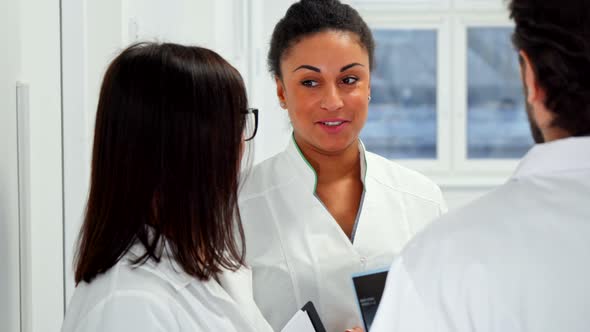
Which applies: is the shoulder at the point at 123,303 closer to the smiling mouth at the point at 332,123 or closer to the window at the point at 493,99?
the smiling mouth at the point at 332,123

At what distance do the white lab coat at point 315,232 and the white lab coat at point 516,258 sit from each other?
2.28ft

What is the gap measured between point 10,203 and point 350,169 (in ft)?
2.39

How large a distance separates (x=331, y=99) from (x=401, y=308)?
0.78m

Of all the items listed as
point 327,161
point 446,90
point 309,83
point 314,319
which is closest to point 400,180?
point 327,161

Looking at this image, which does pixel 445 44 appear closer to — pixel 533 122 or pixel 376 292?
pixel 376 292

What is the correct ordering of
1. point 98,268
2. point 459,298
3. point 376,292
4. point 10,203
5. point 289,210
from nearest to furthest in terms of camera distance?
point 459,298 < point 98,268 < point 10,203 < point 376,292 < point 289,210

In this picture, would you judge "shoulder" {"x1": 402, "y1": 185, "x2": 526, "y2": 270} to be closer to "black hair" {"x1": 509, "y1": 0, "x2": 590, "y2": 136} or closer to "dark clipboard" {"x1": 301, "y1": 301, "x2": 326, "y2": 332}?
"black hair" {"x1": 509, "y1": 0, "x2": 590, "y2": 136}

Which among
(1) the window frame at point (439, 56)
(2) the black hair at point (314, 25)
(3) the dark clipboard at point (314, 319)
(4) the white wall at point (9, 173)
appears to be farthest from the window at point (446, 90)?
(4) the white wall at point (9, 173)

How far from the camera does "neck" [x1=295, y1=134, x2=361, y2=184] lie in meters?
1.60

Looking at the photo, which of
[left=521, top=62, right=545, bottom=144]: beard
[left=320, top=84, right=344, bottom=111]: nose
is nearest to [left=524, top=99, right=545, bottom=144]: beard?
[left=521, top=62, right=545, bottom=144]: beard

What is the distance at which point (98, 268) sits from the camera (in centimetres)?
102

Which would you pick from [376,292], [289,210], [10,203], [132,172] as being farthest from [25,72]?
[376,292]

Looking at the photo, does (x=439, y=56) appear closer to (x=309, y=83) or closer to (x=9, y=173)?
(x=309, y=83)

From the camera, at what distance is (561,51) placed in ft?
2.49
